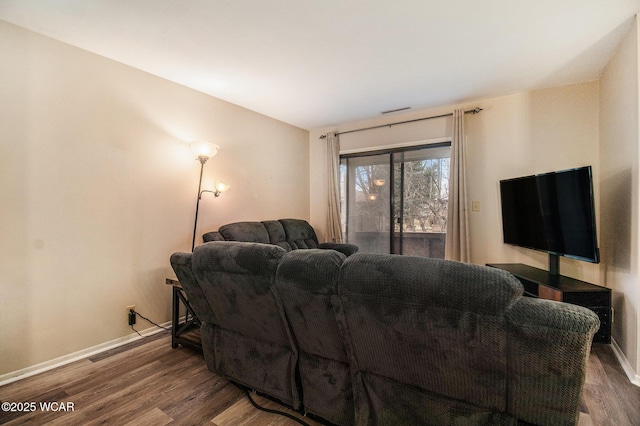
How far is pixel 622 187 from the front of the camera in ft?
7.25

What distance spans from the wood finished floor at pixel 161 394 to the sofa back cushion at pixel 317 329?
23 cm

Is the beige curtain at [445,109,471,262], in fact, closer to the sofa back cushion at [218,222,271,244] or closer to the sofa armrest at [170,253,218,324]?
the sofa back cushion at [218,222,271,244]

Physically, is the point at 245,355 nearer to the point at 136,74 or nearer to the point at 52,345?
the point at 52,345

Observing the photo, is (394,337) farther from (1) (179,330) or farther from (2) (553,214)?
(2) (553,214)

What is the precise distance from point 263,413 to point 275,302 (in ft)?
2.31

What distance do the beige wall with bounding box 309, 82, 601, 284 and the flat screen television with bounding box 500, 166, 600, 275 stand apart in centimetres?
23

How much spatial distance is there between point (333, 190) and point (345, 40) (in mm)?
2405

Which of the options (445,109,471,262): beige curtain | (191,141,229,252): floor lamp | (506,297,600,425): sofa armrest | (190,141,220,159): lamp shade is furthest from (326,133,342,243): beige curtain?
(506,297,600,425): sofa armrest

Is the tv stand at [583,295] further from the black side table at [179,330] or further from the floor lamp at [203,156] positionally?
the floor lamp at [203,156]

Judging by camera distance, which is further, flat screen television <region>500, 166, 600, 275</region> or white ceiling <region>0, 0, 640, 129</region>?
flat screen television <region>500, 166, 600, 275</region>

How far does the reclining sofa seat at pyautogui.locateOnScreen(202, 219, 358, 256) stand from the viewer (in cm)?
304

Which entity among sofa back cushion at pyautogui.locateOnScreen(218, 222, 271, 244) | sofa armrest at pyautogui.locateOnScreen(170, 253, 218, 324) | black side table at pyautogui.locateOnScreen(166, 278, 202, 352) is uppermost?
sofa back cushion at pyautogui.locateOnScreen(218, 222, 271, 244)

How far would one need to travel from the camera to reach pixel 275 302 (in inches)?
57.1

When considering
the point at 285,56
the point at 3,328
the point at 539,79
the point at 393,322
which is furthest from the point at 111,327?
the point at 539,79
